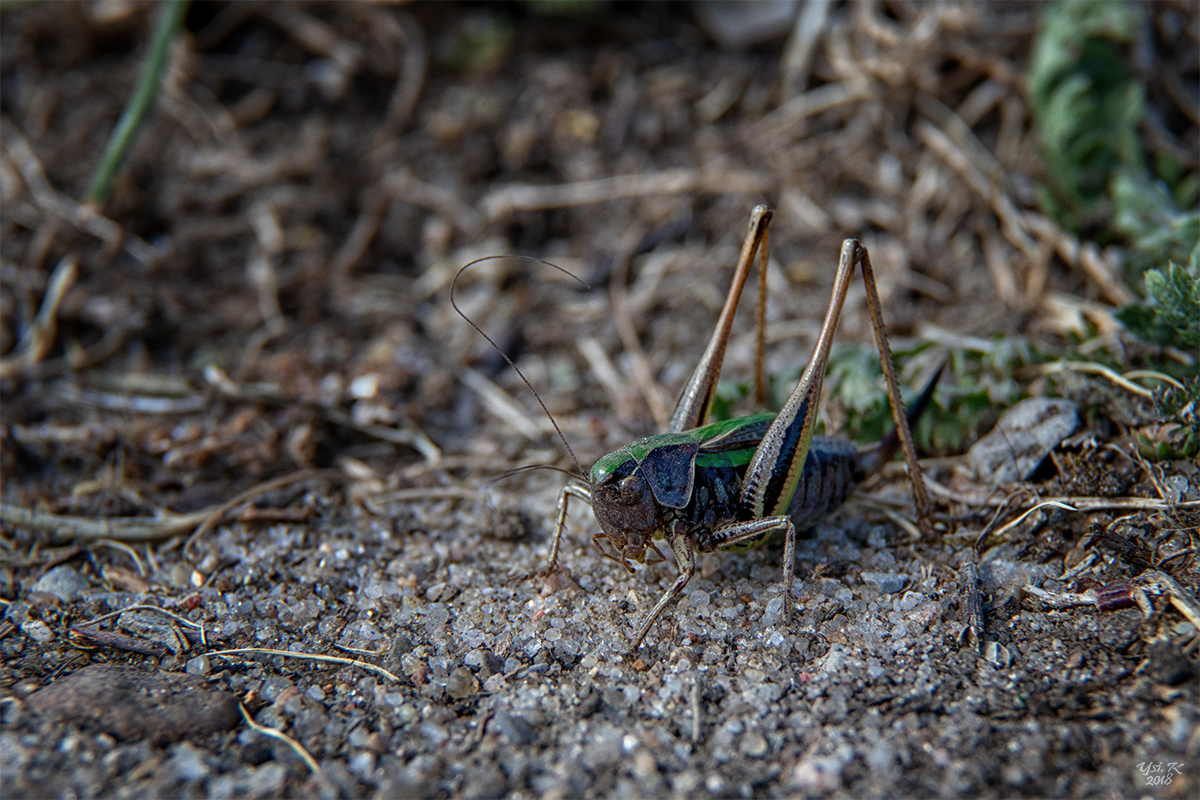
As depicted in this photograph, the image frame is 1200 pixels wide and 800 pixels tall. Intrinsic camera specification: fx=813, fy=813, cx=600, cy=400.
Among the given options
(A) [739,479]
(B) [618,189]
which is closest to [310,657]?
(A) [739,479]

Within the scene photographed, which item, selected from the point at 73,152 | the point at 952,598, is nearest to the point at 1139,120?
the point at 952,598

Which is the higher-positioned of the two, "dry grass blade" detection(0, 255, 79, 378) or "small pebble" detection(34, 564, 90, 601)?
"dry grass blade" detection(0, 255, 79, 378)

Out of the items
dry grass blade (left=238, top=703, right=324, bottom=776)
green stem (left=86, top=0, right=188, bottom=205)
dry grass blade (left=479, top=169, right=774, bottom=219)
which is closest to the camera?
dry grass blade (left=238, top=703, right=324, bottom=776)

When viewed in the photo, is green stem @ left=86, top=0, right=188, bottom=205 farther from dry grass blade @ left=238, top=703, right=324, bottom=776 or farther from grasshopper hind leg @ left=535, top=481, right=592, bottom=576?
dry grass blade @ left=238, top=703, right=324, bottom=776

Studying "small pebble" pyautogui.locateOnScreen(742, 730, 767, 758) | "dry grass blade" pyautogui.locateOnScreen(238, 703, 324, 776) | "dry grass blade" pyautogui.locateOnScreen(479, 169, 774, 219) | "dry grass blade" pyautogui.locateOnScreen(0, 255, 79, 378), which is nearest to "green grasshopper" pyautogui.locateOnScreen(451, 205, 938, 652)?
"small pebble" pyautogui.locateOnScreen(742, 730, 767, 758)

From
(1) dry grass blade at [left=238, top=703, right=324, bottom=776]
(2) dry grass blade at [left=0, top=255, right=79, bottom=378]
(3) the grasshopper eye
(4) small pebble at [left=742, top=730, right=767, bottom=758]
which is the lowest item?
(1) dry grass blade at [left=238, top=703, right=324, bottom=776]

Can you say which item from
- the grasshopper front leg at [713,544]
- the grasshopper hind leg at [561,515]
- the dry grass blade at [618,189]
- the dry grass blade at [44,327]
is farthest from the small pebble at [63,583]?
the dry grass blade at [618,189]
